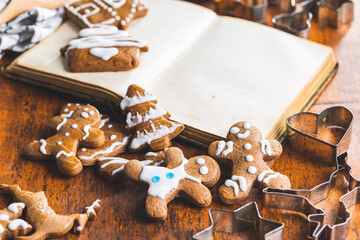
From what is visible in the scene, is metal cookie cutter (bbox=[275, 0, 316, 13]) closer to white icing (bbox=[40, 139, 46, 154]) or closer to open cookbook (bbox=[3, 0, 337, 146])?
open cookbook (bbox=[3, 0, 337, 146])

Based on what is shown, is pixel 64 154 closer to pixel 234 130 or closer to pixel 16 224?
pixel 16 224

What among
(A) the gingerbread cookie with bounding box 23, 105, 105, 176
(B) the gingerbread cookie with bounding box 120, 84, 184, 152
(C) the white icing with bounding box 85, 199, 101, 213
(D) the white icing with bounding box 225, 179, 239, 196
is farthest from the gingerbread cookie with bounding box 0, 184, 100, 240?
(D) the white icing with bounding box 225, 179, 239, 196

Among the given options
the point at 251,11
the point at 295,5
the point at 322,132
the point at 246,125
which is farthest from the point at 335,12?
the point at 246,125

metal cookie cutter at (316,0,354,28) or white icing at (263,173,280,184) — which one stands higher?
metal cookie cutter at (316,0,354,28)

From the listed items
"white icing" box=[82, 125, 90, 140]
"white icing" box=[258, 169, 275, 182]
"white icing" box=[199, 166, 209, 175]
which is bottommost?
"white icing" box=[82, 125, 90, 140]

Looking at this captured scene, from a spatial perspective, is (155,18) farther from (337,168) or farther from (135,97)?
(337,168)
